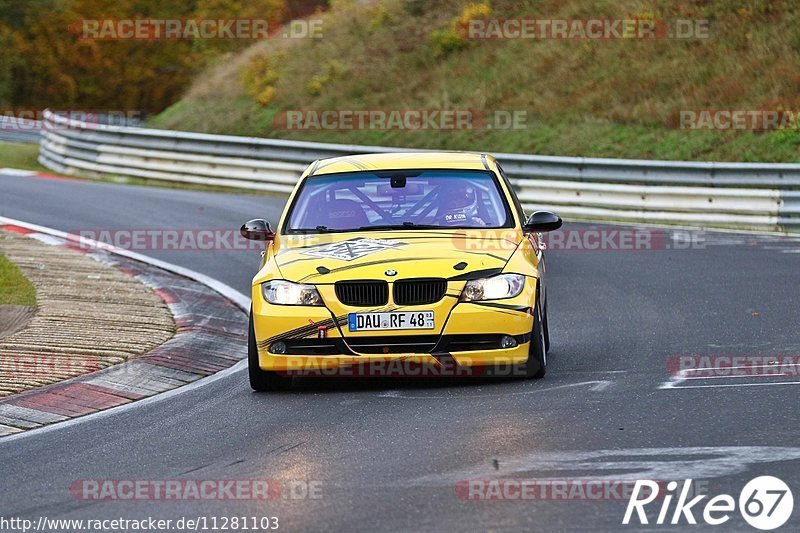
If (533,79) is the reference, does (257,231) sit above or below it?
below

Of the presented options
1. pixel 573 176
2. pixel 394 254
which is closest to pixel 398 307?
pixel 394 254

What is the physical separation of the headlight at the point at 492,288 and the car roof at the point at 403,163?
66.1 inches

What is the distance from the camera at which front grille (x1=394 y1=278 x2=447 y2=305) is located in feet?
28.9

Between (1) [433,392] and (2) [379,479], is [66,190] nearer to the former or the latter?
(1) [433,392]

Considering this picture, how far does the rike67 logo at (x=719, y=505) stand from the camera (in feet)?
18.1

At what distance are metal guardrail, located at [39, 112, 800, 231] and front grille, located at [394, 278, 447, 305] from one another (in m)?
11.8

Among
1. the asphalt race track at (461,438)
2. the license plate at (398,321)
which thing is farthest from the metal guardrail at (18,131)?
the license plate at (398,321)

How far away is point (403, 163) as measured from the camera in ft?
34.3

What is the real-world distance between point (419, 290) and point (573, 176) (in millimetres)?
13667

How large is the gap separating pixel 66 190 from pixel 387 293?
1647 cm

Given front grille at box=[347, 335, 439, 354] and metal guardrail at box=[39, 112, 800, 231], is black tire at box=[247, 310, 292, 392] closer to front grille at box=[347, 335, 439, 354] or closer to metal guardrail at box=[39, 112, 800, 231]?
front grille at box=[347, 335, 439, 354]

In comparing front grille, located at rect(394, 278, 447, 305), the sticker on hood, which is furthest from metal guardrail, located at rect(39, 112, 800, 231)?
front grille, located at rect(394, 278, 447, 305)

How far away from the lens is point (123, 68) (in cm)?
6819

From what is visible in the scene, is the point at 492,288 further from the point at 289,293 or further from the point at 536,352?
the point at 289,293
